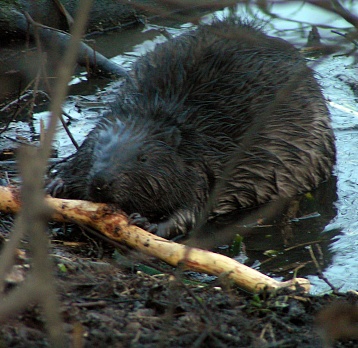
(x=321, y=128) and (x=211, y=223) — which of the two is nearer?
(x=211, y=223)

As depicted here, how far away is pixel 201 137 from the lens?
13.9 ft

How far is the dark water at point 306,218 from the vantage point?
12.4ft

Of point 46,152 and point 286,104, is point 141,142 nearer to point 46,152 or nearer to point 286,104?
point 286,104

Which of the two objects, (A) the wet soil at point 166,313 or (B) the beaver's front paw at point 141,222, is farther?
(B) the beaver's front paw at point 141,222

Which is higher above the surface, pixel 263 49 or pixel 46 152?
pixel 46 152

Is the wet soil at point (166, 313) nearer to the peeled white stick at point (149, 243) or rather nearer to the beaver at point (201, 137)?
the peeled white stick at point (149, 243)

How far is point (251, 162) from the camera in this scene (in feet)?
14.7

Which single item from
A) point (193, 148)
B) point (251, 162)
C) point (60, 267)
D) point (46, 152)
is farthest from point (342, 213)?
point (46, 152)

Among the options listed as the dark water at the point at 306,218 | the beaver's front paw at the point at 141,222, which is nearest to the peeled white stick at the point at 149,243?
the beaver's front paw at the point at 141,222

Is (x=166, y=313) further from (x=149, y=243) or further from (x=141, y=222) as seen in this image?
(x=141, y=222)

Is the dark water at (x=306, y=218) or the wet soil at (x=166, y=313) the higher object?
the wet soil at (x=166, y=313)

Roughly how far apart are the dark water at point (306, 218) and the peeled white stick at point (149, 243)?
36cm

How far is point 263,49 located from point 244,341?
2.57 meters

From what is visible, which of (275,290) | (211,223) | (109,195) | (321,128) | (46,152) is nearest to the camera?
(46,152)
